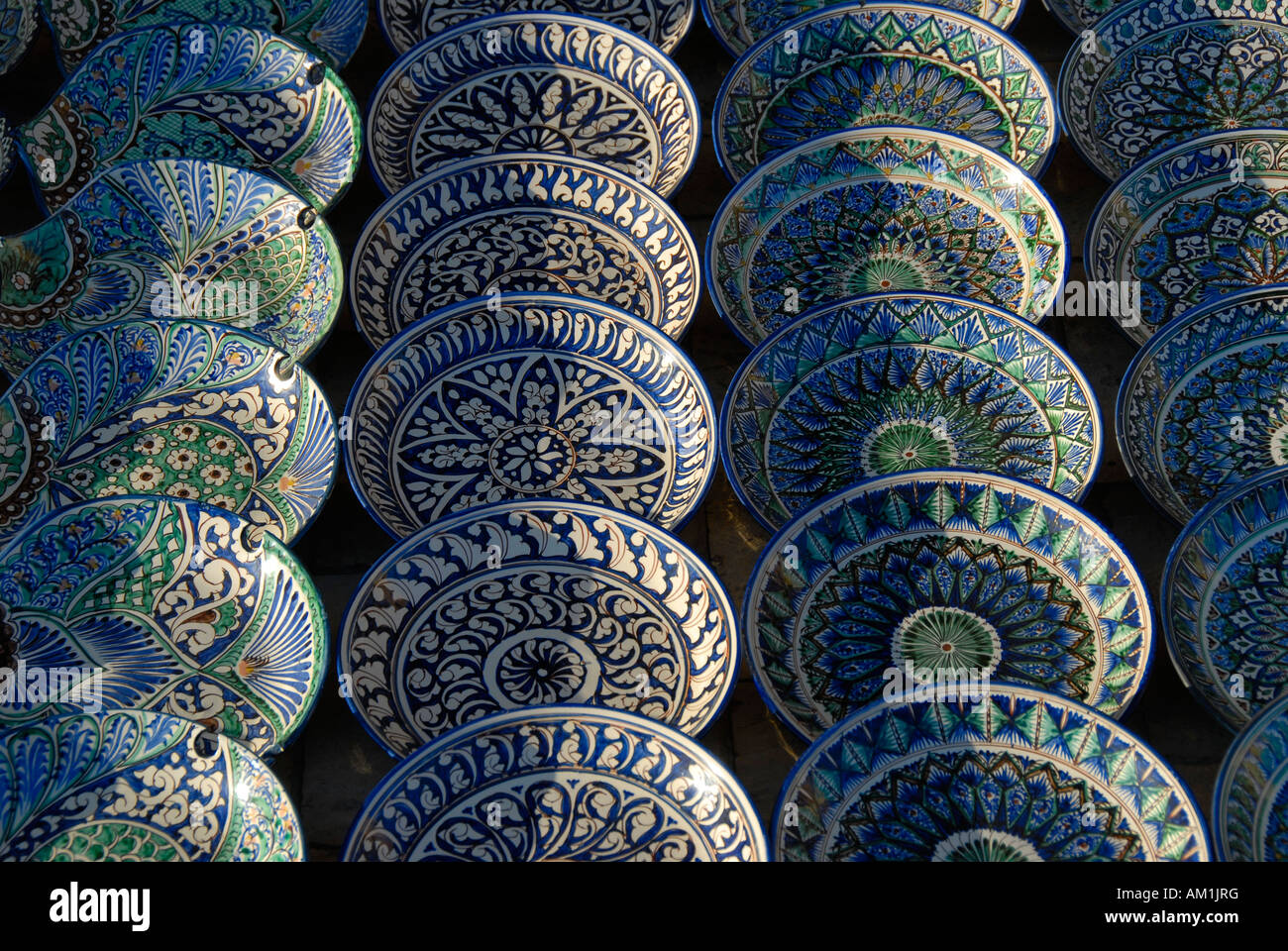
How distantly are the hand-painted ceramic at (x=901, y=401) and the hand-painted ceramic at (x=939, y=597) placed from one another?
0.24 m

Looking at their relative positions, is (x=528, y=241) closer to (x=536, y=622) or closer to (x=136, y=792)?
(x=536, y=622)

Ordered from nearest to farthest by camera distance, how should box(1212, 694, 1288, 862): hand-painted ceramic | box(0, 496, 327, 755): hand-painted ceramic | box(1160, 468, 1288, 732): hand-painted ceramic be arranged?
box(1212, 694, 1288, 862): hand-painted ceramic
box(1160, 468, 1288, 732): hand-painted ceramic
box(0, 496, 327, 755): hand-painted ceramic

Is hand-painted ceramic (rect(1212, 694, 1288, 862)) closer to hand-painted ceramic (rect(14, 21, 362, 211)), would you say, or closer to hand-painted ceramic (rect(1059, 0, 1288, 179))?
hand-painted ceramic (rect(1059, 0, 1288, 179))

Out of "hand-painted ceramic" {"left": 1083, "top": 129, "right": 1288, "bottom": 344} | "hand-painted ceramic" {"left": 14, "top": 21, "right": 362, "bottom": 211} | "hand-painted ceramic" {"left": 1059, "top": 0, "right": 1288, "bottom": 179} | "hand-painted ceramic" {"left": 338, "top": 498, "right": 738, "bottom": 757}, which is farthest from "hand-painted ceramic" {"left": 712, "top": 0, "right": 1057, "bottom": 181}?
"hand-painted ceramic" {"left": 338, "top": 498, "right": 738, "bottom": 757}

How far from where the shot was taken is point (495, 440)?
3.52 meters

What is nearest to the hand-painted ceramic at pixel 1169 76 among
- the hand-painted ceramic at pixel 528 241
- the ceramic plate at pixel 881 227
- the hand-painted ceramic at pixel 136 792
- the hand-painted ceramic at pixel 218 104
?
the ceramic plate at pixel 881 227

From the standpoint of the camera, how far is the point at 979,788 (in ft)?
9.07

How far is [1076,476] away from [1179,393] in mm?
364

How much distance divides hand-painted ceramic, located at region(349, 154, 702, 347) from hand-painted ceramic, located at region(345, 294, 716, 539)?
0.75 ft

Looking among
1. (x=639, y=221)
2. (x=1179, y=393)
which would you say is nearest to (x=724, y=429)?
(x=639, y=221)

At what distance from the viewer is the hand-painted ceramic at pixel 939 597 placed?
302 centimetres

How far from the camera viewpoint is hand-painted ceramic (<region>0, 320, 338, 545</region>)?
Answer: 3393 millimetres

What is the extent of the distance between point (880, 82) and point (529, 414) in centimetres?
154

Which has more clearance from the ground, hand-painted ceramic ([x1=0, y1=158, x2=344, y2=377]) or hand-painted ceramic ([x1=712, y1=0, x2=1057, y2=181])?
hand-painted ceramic ([x1=712, y1=0, x2=1057, y2=181])
